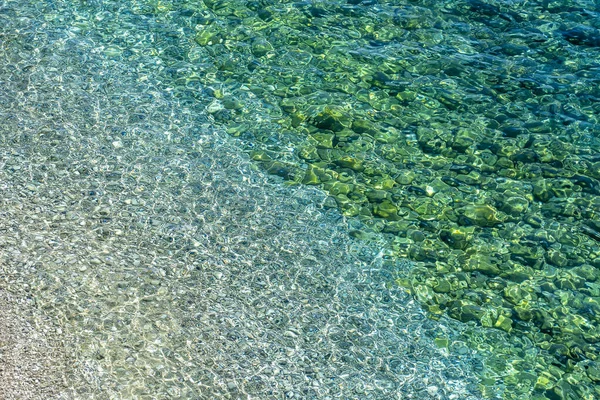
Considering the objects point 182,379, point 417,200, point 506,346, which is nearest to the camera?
point 182,379

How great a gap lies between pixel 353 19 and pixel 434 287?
82.6 inches

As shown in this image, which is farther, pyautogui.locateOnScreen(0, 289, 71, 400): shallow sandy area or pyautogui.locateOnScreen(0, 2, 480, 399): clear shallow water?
pyautogui.locateOnScreen(0, 2, 480, 399): clear shallow water

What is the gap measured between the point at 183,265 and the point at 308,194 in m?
0.74

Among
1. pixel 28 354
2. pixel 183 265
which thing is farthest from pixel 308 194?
pixel 28 354

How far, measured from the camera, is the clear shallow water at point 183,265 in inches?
113

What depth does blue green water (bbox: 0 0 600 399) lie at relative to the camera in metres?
2.97

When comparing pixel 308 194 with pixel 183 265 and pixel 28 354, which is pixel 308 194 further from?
pixel 28 354

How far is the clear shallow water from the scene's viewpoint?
288 centimetres

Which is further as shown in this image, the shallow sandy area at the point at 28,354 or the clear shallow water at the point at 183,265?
the clear shallow water at the point at 183,265

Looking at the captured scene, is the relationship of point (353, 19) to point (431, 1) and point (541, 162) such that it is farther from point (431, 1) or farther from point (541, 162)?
point (541, 162)

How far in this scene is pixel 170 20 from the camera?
15.5 ft

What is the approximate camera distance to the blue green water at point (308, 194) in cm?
297

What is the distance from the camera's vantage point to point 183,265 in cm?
327

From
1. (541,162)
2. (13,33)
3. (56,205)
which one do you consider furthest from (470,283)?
(13,33)
